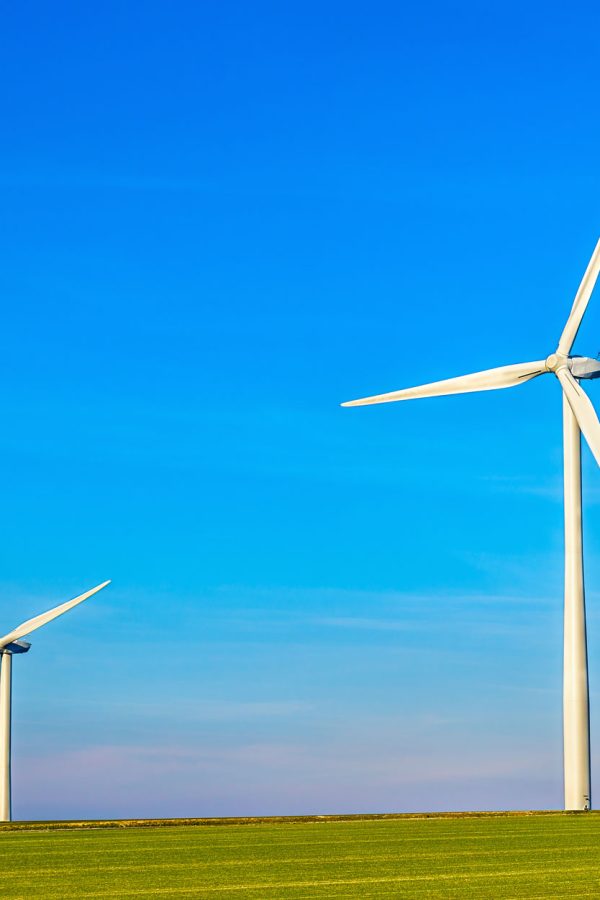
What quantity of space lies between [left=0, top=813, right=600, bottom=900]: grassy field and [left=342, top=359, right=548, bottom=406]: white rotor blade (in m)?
26.6

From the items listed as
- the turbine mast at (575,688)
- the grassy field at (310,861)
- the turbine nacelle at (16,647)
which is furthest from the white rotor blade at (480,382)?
the turbine nacelle at (16,647)

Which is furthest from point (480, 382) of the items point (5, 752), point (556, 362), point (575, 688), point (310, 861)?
point (5, 752)

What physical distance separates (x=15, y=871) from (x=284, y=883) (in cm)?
847

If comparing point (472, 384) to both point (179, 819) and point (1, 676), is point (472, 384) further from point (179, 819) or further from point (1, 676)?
point (1, 676)

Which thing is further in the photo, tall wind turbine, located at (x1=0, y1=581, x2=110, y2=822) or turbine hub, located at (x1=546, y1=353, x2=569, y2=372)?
tall wind turbine, located at (x1=0, y1=581, x2=110, y2=822)

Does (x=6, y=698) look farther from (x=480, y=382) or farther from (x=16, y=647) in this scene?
(x=480, y=382)

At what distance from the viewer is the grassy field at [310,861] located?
3078 centimetres

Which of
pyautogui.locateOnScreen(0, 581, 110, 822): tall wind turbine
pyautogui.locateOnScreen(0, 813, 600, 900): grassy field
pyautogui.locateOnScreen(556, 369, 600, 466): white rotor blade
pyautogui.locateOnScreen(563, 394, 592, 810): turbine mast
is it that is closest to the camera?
pyautogui.locateOnScreen(0, 813, 600, 900): grassy field

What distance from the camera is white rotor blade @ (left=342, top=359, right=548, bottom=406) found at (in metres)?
72.7

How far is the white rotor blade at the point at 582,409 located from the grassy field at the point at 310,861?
2004 centimetres

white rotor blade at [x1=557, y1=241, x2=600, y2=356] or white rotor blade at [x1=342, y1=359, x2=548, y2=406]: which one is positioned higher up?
white rotor blade at [x1=557, y1=241, x2=600, y2=356]

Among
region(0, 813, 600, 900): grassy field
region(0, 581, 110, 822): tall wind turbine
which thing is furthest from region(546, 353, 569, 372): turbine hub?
region(0, 581, 110, 822): tall wind turbine

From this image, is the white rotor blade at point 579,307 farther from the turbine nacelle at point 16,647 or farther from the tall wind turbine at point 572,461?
the turbine nacelle at point 16,647

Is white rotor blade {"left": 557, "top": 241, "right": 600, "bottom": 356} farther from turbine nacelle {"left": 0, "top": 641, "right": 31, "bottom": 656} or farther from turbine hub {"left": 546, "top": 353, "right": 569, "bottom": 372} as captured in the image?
turbine nacelle {"left": 0, "top": 641, "right": 31, "bottom": 656}
